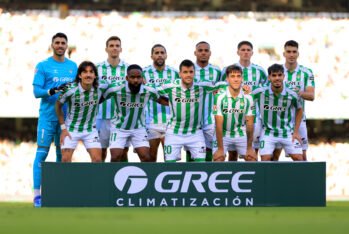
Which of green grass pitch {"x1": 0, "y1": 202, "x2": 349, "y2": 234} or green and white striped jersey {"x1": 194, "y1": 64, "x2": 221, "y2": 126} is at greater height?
green and white striped jersey {"x1": 194, "y1": 64, "x2": 221, "y2": 126}

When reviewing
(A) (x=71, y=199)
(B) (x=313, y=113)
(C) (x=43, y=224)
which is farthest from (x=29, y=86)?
(C) (x=43, y=224)

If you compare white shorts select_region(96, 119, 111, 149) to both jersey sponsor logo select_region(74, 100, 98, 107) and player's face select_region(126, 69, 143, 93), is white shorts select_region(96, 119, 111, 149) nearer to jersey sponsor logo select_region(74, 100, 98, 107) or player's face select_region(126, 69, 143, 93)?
player's face select_region(126, 69, 143, 93)

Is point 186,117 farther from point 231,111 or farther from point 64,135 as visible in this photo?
point 64,135

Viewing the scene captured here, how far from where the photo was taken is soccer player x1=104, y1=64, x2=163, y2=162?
1255 centimetres

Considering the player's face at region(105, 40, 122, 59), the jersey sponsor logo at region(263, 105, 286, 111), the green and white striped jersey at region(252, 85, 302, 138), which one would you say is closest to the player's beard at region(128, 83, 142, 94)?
the player's face at region(105, 40, 122, 59)

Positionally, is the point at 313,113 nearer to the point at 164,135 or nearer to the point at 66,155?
the point at 164,135

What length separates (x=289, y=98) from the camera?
12797 mm

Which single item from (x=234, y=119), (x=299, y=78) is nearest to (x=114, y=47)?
(x=234, y=119)

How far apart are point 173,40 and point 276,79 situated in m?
4.25

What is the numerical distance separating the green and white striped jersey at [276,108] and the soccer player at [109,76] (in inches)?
67.9

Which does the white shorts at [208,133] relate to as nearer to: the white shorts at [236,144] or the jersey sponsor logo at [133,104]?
the white shorts at [236,144]

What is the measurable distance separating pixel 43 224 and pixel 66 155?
11.6 ft

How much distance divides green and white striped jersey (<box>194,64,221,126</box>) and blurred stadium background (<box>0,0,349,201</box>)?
3.16 meters

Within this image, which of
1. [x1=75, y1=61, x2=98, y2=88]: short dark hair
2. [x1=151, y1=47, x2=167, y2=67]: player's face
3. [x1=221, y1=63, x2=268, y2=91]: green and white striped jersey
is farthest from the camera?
[x1=221, y1=63, x2=268, y2=91]: green and white striped jersey
